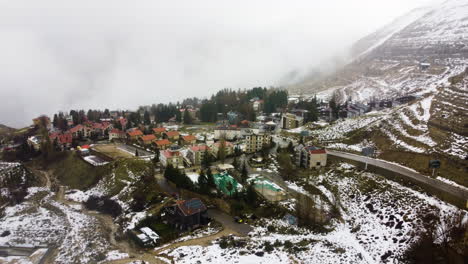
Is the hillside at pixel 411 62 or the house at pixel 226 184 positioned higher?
the hillside at pixel 411 62

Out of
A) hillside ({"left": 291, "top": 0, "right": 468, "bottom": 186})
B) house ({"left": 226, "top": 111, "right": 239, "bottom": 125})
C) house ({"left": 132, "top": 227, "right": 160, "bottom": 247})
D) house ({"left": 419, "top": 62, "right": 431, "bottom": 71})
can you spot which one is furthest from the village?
house ({"left": 419, "top": 62, "right": 431, "bottom": 71})

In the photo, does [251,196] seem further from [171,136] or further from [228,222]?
[171,136]

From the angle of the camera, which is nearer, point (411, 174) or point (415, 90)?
point (411, 174)

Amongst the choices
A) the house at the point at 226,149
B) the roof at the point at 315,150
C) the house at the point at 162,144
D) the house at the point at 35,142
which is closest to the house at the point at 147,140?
the house at the point at 162,144

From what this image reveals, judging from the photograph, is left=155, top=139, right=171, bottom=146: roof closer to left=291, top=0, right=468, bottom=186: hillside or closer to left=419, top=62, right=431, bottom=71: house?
left=291, top=0, right=468, bottom=186: hillside

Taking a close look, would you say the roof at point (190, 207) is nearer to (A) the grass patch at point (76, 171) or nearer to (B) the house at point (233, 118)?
(A) the grass patch at point (76, 171)

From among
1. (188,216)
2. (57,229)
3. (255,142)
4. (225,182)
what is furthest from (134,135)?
(188,216)

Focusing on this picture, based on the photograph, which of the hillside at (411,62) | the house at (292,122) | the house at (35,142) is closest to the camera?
the house at (35,142)
